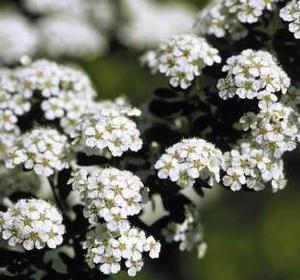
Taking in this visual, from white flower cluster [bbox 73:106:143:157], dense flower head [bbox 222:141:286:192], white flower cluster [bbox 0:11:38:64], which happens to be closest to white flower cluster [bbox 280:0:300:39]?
dense flower head [bbox 222:141:286:192]

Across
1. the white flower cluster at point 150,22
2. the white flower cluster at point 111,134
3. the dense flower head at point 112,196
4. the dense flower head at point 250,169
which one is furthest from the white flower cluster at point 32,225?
the white flower cluster at point 150,22

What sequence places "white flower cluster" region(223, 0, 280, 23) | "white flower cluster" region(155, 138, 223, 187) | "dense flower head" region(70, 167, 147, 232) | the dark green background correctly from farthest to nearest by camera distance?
1. the dark green background
2. "white flower cluster" region(223, 0, 280, 23)
3. "white flower cluster" region(155, 138, 223, 187)
4. "dense flower head" region(70, 167, 147, 232)

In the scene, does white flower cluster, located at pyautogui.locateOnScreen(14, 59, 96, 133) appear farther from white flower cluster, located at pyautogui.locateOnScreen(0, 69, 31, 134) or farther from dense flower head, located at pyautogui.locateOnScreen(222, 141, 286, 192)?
dense flower head, located at pyautogui.locateOnScreen(222, 141, 286, 192)

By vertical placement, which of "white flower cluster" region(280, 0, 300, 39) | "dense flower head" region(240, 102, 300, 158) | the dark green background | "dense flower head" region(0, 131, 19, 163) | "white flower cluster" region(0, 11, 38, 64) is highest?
"white flower cluster" region(280, 0, 300, 39)

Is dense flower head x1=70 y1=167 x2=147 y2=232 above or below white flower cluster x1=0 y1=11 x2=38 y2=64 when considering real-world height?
above

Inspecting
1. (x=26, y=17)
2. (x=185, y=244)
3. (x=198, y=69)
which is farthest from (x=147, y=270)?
(x=198, y=69)

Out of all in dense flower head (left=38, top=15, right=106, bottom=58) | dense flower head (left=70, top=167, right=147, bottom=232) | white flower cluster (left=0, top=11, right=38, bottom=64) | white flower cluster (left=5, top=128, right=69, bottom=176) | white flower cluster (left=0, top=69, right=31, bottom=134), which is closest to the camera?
dense flower head (left=70, top=167, right=147, bottom=232)

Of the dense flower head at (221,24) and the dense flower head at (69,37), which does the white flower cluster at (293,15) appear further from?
the dense flower head at (69,37)

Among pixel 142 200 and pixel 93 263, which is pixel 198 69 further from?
pixel 93 263
